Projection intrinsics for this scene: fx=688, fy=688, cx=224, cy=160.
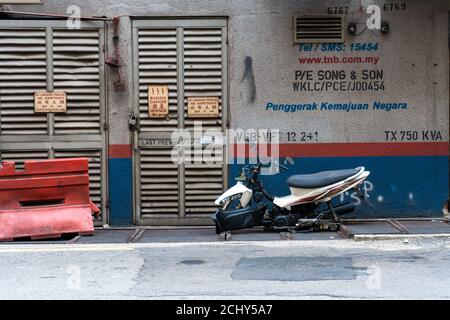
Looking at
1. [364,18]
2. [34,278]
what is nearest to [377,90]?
[364,18]

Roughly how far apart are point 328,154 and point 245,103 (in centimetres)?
158

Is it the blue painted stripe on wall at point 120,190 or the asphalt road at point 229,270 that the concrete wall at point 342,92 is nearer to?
the blue painted stripe on wall at point 120,190

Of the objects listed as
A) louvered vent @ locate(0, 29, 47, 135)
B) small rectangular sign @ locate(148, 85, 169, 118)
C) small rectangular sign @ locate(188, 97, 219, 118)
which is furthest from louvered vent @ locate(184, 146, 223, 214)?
louvered vent @ locate(0, 29, 47, 135)

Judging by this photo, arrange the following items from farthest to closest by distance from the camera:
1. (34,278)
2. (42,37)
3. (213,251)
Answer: (42,37) → (213,251) → (34,278)

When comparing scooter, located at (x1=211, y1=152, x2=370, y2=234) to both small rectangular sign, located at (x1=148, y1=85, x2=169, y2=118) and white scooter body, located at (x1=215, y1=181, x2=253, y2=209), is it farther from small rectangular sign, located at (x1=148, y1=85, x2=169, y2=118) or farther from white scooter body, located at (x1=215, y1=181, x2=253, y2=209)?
small rectangular sign, located at (x1=148, y1=85, x2=169, y2=118)

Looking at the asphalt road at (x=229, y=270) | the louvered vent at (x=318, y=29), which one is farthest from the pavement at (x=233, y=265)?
the louvered vent at (x=318, y=29)

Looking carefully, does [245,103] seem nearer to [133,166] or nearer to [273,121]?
[273,121]

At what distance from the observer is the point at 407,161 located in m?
11.1

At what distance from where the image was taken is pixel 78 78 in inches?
438

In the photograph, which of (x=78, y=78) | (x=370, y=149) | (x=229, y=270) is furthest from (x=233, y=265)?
(x=78, y=78)

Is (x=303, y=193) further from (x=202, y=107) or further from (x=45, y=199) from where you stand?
(x=45, y=199)

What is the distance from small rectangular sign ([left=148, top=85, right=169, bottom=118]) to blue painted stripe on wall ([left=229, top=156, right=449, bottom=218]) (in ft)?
4.84

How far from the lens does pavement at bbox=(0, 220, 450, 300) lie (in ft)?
22.5

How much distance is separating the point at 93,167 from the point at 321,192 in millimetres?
3746
